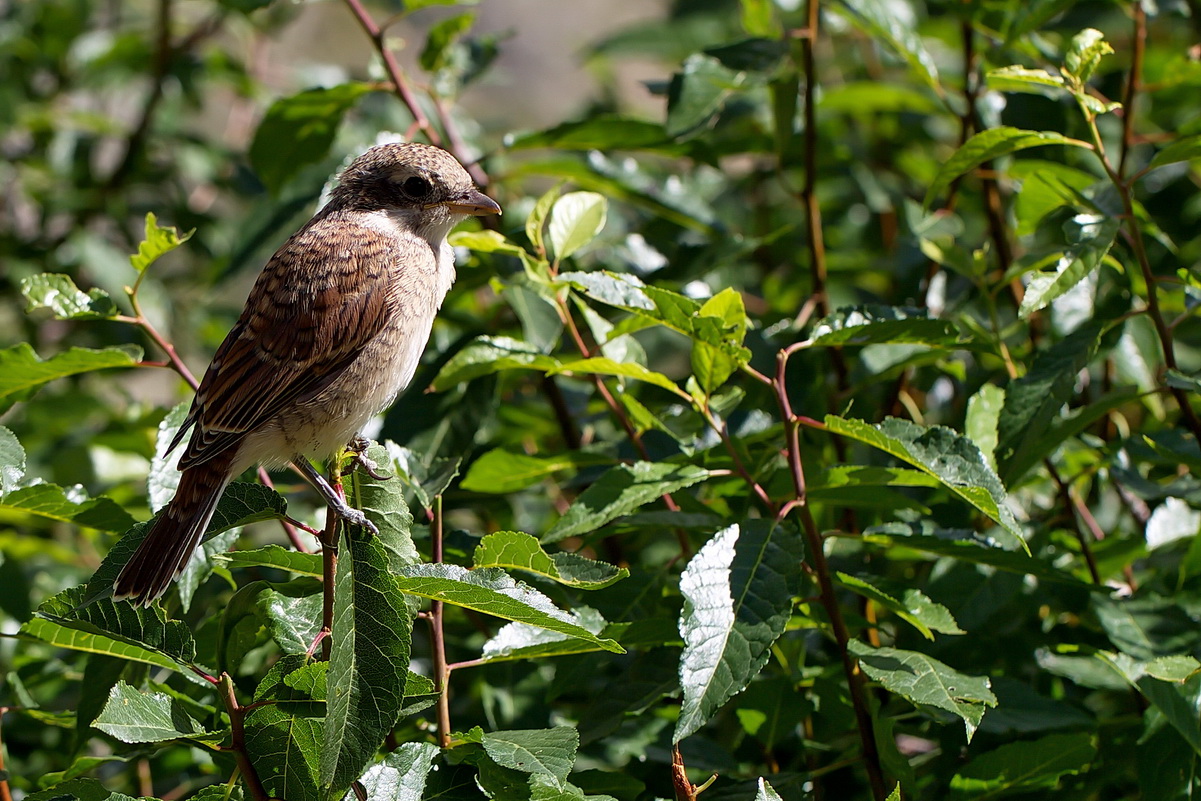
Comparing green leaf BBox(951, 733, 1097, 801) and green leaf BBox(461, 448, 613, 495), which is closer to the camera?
green leaf BBox(951, 733, 1097, 801)

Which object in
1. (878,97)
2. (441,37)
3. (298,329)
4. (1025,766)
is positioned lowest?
(1025,766)

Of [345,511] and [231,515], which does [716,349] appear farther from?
[231,515]

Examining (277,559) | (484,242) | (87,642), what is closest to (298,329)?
(484,242)

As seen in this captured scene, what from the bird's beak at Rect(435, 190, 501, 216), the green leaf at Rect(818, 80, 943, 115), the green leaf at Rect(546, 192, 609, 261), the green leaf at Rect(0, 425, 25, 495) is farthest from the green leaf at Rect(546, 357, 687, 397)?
the green leaf at Rect(818, 80, 943, 115)

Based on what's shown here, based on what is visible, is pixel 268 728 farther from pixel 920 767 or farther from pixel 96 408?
pixel 96 408

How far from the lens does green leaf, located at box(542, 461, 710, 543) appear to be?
2.01 metres

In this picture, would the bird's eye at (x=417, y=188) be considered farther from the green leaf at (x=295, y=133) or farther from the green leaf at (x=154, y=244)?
the green leaf at (x=154, y=244)

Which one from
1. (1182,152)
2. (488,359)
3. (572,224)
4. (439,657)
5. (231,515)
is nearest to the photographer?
(231,515)

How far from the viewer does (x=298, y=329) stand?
7.51ft

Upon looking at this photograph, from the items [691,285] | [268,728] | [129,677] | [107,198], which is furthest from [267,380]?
[107,198]

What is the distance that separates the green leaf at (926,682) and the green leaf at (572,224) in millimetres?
1009

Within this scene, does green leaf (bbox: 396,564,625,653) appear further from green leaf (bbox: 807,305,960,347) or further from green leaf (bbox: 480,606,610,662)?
green leaf (bbox: 807,305,960,347)

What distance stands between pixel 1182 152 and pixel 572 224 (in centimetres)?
119

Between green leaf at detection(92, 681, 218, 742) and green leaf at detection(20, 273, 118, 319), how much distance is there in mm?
842
